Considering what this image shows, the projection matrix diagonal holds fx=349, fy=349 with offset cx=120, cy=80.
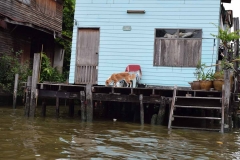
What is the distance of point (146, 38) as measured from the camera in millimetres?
12305

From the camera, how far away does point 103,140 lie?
746 cm

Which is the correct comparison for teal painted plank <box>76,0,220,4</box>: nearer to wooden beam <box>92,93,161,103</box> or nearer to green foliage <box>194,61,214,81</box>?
green foliage <box>194,61,214,81</box>

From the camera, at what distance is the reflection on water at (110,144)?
5867 millimetres

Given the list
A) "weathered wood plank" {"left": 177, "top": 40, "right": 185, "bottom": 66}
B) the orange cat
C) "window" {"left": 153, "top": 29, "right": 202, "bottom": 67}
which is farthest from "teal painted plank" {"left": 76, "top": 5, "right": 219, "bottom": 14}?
the orange cat

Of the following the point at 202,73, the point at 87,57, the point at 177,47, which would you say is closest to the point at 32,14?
the point at 87,57

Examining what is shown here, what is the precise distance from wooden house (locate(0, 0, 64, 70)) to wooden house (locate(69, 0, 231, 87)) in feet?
15.2

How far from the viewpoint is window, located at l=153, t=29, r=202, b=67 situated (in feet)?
39.2

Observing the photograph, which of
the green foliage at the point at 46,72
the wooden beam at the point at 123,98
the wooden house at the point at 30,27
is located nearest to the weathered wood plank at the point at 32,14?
the wooden house at the point at 30,27

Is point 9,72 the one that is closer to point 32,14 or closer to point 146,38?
point 32,14

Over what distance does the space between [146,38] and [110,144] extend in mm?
6105

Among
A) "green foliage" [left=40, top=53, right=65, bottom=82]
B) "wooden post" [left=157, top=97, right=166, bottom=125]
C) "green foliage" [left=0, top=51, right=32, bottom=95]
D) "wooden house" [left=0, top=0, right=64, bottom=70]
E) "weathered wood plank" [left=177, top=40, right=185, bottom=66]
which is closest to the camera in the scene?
"wooden post" [left=157, top=97, right=166, bottom=125]

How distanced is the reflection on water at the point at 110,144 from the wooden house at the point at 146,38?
3433mm

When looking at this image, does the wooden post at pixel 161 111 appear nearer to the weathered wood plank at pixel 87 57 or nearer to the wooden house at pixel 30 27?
the weathered wood plank at pixel 87 57

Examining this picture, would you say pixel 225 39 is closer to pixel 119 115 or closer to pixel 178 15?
pixel 178 15
